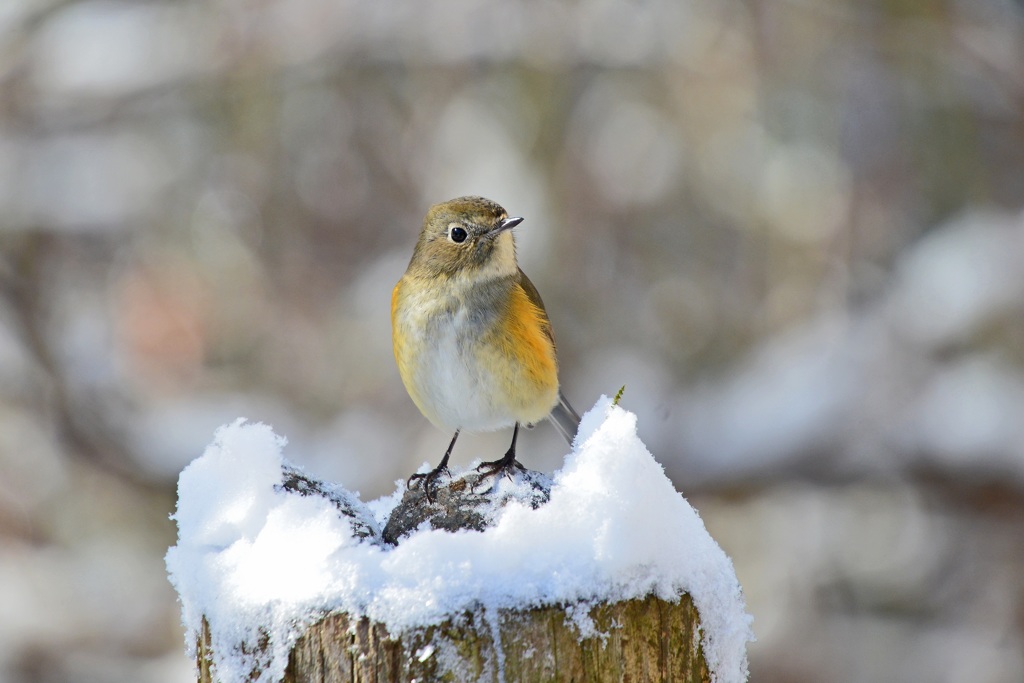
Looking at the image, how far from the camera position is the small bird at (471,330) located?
299 centimetres

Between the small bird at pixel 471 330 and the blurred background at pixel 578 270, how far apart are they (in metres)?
4.07

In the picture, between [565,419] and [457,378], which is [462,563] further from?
[565,419]

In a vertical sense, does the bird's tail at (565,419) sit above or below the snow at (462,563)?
above

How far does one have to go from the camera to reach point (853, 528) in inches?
Result: 287

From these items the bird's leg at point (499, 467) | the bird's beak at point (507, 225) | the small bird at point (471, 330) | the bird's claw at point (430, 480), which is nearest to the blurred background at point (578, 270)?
the small bird at point (471, 330)

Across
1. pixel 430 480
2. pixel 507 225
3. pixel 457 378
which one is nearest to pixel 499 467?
pixel 430 480

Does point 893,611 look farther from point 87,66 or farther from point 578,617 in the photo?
point 87,66

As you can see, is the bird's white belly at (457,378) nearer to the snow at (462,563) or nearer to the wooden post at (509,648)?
the snow at (462,563)

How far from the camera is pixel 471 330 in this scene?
9.82 feet

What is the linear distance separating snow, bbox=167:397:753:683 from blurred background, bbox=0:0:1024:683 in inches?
214

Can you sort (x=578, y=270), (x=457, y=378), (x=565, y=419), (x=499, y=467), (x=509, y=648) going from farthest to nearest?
(x=578, y=270) < (x=565, y=419) < (x=457, y=378) < (x=499, y=467) < (x=509, y=648)

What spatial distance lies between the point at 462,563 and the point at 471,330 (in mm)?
1506

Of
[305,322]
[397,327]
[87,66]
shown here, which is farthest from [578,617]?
[87,66]

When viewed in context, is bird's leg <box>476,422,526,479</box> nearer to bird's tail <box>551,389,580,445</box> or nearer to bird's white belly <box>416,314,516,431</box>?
bird's white belly <box>416,314,516,431</box>
